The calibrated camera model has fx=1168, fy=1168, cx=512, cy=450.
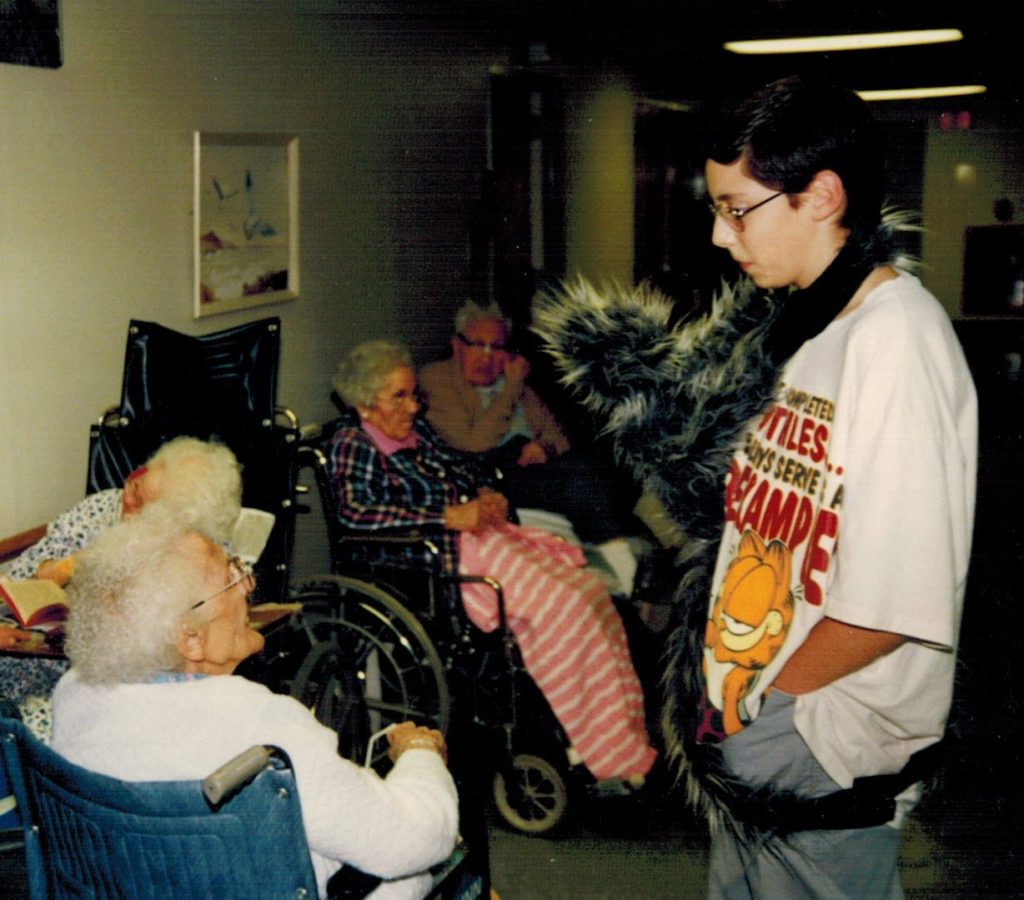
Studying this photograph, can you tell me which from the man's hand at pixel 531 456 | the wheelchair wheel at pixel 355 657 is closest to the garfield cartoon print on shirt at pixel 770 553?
the wheelchair wheel at pixel 355 657

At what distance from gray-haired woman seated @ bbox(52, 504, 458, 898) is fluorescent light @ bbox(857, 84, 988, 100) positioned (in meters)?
8.24

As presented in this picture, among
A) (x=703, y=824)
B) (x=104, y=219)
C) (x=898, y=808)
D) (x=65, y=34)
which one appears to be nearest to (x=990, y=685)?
(x=703, y=824)

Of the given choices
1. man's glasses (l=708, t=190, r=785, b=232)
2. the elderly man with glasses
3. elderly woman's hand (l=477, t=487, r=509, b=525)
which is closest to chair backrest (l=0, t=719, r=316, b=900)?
man's glasses (l=708, t=190, r=785, b=232)

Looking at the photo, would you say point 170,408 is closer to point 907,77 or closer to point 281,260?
point 281,260

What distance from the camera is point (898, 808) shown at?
147cm

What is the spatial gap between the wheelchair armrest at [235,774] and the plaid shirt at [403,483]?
6.02ft

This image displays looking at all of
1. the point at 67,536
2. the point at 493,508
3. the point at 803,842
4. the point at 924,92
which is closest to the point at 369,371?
the point at 493,508

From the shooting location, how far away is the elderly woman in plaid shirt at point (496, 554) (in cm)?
288

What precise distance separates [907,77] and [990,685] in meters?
5.74

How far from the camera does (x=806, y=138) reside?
1369 millimetres

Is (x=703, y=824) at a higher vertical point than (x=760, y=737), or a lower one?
lower

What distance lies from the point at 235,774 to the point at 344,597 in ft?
5.59

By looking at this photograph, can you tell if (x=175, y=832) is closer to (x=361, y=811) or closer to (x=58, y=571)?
(x=361, y=811)

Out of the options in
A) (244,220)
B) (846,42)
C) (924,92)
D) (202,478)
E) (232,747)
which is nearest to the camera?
(232,747)
